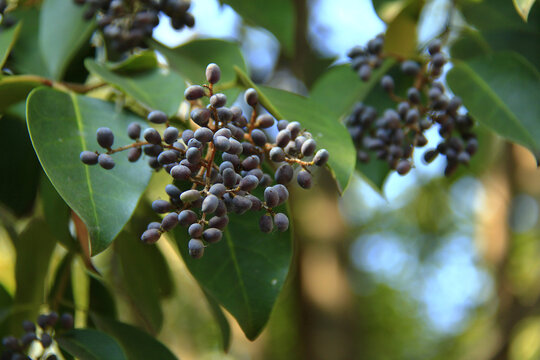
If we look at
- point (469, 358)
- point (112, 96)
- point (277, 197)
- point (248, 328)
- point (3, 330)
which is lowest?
point (469, 358)

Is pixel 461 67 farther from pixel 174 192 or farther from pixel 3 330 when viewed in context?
pixel 3 330

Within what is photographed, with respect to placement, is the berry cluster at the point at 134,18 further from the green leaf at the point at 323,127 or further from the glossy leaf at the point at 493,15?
the glossy leaf at the point at 493,15

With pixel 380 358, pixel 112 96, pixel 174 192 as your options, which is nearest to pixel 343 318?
pixel 112 96

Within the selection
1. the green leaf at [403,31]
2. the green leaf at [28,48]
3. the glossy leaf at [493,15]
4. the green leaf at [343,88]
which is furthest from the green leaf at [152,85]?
the glossy leaf at [493,15]

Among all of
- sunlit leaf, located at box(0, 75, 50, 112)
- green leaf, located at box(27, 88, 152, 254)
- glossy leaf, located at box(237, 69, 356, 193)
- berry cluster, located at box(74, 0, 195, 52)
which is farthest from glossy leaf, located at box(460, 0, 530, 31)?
sunlit leaf, located at box(0, 75, 50, 112)

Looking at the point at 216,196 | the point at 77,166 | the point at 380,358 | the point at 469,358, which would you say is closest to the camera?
the point at 216,196

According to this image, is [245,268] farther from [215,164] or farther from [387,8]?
[387,8]

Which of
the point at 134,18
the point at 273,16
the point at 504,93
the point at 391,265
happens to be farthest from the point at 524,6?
the point at 391,265
